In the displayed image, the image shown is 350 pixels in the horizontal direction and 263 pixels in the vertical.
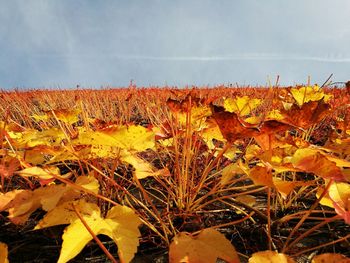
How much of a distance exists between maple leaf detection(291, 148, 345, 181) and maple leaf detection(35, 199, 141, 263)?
1.36ft

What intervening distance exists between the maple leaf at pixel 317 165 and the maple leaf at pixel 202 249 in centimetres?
25

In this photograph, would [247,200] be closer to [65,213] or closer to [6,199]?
[65,213]

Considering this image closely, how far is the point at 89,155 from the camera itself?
1.10 metres

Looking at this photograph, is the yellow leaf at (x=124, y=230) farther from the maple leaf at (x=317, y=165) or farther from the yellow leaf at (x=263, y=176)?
the maple leaf at (x=317, y=165)

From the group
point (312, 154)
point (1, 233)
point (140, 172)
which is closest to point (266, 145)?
point (312, 154)

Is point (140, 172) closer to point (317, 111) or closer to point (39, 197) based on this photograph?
point (39, 197)

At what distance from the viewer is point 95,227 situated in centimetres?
76

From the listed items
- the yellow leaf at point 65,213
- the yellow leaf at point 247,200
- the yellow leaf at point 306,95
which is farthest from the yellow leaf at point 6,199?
the yellow leaf at point 306,95

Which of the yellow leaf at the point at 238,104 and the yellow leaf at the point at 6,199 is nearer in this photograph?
the yellow leaf at the point at 6,199

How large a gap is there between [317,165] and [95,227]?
532 mm

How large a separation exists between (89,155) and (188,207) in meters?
0.38

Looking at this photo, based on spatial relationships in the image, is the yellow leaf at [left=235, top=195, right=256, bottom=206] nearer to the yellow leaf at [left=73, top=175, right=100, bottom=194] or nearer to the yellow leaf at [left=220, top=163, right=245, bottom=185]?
the yellow leaf at [left=220, top=163, right=245, bottom=185]

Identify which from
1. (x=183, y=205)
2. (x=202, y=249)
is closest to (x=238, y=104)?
(x=183, y=205)

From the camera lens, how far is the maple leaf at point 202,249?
70 cm
